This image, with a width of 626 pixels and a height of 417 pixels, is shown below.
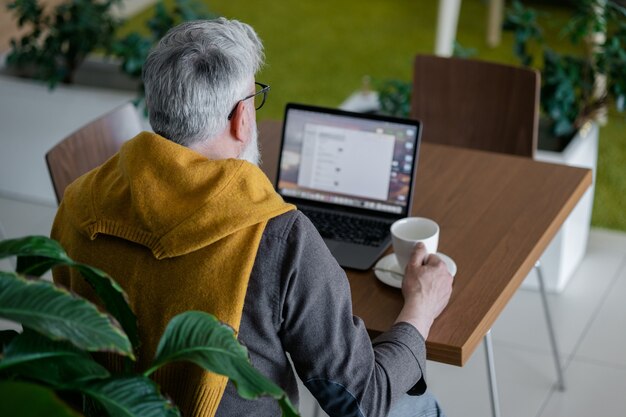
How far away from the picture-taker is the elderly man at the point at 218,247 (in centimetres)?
155

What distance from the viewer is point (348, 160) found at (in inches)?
87.3

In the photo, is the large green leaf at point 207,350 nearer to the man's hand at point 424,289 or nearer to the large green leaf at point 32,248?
the large green leaf at point 32,248

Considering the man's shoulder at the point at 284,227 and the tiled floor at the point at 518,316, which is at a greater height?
the man's shoulder at the point at 284,227

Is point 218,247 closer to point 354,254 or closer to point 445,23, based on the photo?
point 354,254

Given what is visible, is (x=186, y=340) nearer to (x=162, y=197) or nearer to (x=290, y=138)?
(x=162, y=197)

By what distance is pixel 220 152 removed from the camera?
1.70m

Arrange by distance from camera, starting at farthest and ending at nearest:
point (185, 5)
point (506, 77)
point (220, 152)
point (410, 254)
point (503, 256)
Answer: point (185, 5)
point (506, 77)
point (503, 256)
point (410, 254)
point (220, 152)

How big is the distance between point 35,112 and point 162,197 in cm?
243

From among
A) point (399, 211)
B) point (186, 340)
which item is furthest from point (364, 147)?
point (186, 340)

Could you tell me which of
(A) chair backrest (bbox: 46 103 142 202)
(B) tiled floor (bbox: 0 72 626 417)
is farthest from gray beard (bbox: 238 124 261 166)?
(B) tiled floor (bbox: 0 72 626 417)

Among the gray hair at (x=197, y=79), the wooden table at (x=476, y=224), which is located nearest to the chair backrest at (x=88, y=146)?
the wooden table at (x=476, y=224)

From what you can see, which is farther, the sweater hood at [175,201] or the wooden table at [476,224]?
the wooden table at [476,224]

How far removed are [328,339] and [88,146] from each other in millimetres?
1145

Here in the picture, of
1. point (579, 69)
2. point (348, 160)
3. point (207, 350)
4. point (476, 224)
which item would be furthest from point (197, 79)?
point (579, 69)
